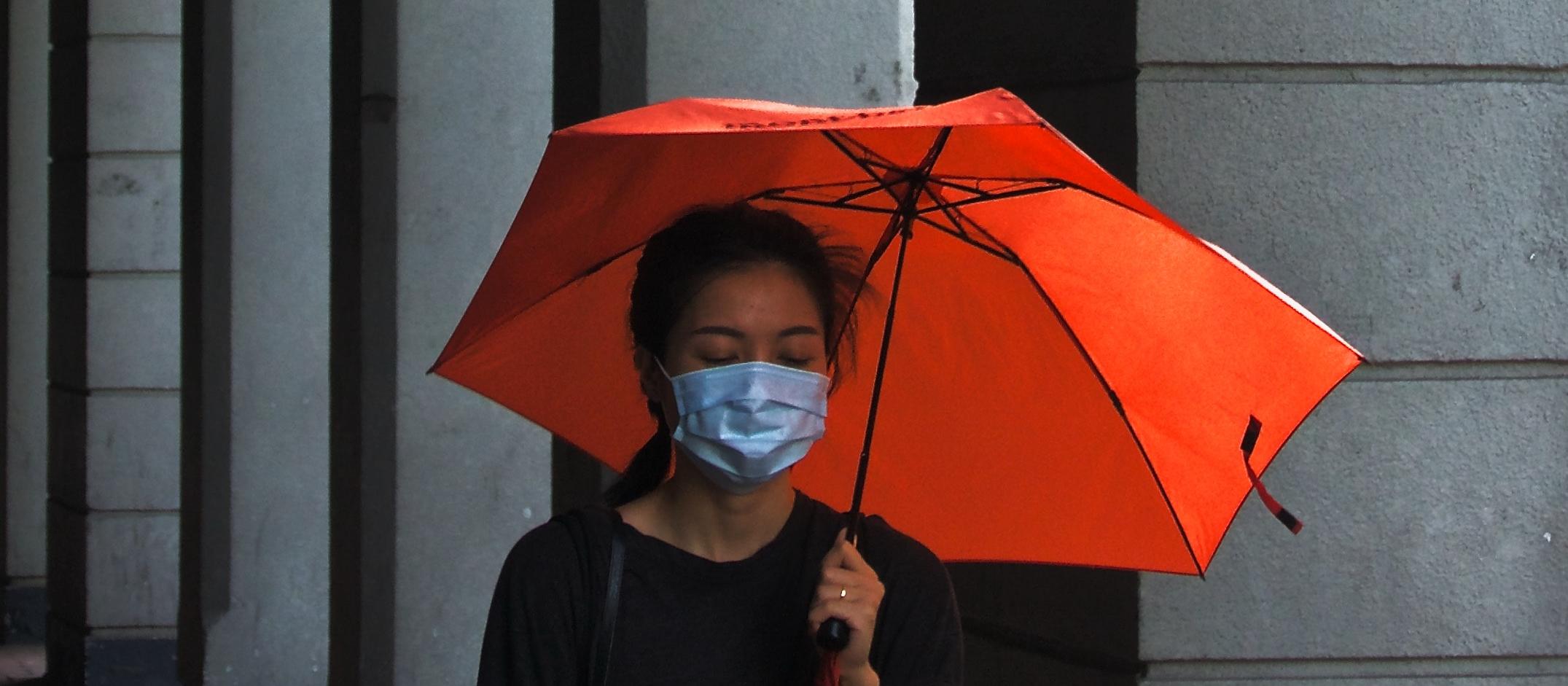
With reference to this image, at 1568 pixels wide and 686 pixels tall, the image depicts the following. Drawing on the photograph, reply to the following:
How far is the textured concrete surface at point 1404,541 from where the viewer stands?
12.6 ft

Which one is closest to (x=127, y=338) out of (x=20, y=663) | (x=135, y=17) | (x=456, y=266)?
(x=135, y=17)

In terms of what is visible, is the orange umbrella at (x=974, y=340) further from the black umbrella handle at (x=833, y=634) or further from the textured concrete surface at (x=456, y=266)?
the textured concrete surface at (x=456, y=266)

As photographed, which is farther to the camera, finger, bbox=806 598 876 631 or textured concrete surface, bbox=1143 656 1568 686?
textured concrete surface, bbox=1143 656 1568 686

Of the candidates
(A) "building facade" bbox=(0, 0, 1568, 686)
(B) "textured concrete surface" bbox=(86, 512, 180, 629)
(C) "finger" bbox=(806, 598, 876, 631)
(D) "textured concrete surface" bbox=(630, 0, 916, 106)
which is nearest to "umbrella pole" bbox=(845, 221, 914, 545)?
(C) "finger" bbox=(806, 598, 876, 631)

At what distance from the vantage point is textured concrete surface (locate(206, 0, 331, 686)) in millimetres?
7977

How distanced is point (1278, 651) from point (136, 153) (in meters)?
7.38

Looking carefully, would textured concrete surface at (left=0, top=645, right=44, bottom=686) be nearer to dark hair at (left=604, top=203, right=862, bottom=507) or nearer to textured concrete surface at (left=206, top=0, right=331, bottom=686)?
textured concrete surface at (left=206, top=0, right=331, bottom=686)

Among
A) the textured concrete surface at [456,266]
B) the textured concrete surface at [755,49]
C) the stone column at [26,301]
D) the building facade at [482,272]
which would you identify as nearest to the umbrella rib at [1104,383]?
the building facade at [482,272]

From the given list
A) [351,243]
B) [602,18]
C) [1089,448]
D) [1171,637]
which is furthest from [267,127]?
[1089,448]

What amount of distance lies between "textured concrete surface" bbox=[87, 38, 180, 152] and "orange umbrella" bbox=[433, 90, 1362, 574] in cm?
Result: 727

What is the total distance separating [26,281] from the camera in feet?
40.3

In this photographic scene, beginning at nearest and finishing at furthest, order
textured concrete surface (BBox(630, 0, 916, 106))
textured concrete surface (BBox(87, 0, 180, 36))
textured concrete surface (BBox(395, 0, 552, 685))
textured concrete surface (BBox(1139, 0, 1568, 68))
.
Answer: textured concrete surface (BBox(1139, 0, 1568, 68)), textured concrete surface (BBox(630, 0, 916, 106)), textured concrete surface (BBox(395, 0, 552, 685)), textured concrete surface (BBox(87, 0, 180, 36))

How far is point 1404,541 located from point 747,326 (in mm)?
1795

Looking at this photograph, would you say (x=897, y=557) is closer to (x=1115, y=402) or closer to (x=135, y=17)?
(x=1115, y=402)
